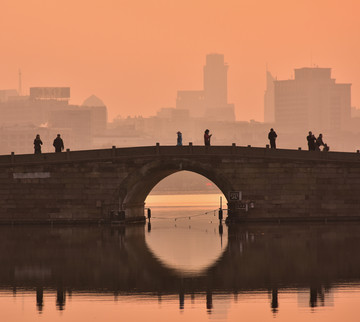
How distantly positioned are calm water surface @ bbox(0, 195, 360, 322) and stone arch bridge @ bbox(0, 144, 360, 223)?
7.59m

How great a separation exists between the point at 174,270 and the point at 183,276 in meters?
2.00

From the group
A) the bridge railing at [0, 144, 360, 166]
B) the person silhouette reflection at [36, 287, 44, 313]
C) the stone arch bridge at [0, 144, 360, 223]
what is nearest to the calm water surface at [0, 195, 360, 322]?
the person silhouette reflection at [36, 287, 44, 313]

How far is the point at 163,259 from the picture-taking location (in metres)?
49.1

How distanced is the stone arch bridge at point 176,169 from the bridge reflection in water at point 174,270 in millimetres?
7529

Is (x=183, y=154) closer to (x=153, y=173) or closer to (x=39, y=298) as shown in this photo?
(x=153, y=173)

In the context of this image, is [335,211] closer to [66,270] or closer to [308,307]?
[66,270]

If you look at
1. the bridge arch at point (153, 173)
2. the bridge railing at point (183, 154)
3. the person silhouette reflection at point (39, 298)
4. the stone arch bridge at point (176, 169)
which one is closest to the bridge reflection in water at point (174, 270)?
the person silhouette reflection at point (39, 298)

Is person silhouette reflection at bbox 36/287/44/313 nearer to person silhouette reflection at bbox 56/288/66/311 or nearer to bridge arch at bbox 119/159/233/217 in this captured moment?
person silhouette reflection at bbox 56/288/66/311

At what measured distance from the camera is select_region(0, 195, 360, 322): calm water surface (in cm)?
3566

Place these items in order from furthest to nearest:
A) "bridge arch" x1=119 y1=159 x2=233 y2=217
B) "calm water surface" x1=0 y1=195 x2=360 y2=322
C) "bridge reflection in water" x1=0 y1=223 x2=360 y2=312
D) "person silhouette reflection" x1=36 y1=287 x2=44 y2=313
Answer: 1. "bridge arch" x1=119 y1=159 x2=233 y2=217
2. "bridge reflection in water" x1=0 y1=223 x2=360 y2=312
3. "person silhouette reflection" x1=36 y1=287 x2=44 y2=313
4. "calm water surface" x1=0 y1=195 x2=360 y2=322

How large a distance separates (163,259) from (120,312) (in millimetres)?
13553

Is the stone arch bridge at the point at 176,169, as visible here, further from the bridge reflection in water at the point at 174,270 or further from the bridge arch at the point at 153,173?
the bridge reflection in water at the point at 174,270

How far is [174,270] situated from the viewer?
44.8m

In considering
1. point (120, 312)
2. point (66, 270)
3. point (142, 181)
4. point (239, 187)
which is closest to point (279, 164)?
point (239, 187)
